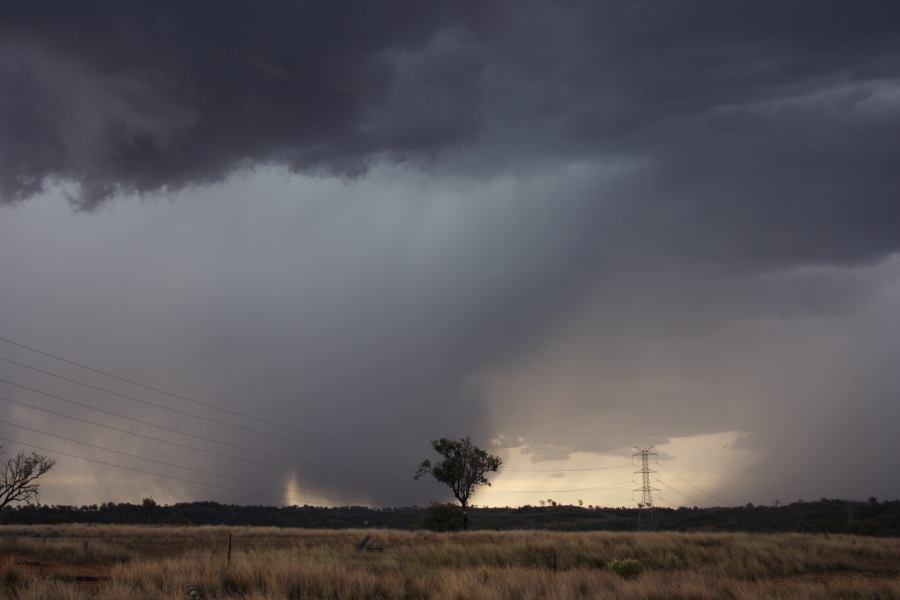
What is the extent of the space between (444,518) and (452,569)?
59105 millimetres

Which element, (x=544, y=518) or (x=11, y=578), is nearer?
(x=11, y=578)

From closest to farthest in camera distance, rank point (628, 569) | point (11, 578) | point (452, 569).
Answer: point (11, 578)
point (452, 569)
point (628, 569)

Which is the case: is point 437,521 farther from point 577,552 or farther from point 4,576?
point 4,576

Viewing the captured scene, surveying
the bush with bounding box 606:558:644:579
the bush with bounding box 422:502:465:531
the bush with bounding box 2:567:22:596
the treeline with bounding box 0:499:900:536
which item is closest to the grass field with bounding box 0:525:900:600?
the bush with bounding box 2:567:22:596

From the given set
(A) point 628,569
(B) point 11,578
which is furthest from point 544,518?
(B) point 11,578

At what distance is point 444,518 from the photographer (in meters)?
86.1

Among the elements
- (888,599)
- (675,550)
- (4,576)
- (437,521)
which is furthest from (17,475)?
(888,599)

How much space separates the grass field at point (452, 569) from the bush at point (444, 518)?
3152 cm

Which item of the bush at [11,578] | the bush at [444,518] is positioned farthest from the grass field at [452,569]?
the bush at [444,518]

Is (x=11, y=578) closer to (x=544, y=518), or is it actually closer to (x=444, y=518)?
(x=444, y=518)

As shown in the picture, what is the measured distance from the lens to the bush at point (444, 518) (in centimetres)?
8550

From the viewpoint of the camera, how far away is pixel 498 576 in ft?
85.1

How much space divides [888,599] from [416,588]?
46.7 feet

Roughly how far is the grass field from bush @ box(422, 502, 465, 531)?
103 feet
